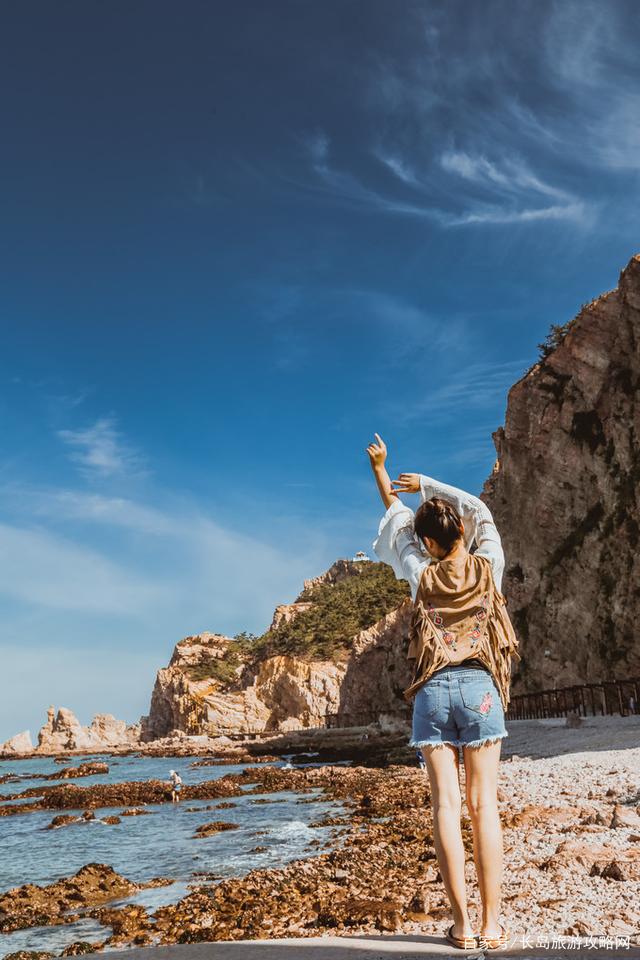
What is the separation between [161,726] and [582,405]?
91.4 m

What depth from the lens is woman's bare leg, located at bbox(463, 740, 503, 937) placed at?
3.31 m

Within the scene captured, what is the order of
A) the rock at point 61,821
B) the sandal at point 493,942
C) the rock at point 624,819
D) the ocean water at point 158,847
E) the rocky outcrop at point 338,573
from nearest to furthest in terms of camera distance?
the sandal at point 493,942 → the rock at point 624,819 → the ocean water at point 158,847 → the rock at point 61,821 → the rocky outcrop at point 338,573

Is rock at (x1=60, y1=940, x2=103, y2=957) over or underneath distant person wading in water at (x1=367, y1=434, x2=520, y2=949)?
underneath

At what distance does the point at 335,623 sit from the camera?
10256 cm

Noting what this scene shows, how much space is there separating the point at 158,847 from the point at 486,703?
13880 mm

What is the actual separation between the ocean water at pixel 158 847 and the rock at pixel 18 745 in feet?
365

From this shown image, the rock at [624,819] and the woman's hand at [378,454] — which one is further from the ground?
the woman's hand at [378,454]

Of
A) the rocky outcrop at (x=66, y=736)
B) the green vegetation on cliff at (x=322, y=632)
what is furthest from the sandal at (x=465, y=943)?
the rocky outcrop at (x=66, y=736)

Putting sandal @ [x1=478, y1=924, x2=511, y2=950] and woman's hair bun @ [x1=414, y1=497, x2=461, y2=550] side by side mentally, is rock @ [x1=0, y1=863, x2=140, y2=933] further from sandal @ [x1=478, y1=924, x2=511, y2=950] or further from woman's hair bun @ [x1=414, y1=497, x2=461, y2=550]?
woman's hair bun @ [x1=414, y1=497, x2=461, y2=550]

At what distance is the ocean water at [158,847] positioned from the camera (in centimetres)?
920

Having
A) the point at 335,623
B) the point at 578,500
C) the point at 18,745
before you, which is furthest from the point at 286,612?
the point at 578,500

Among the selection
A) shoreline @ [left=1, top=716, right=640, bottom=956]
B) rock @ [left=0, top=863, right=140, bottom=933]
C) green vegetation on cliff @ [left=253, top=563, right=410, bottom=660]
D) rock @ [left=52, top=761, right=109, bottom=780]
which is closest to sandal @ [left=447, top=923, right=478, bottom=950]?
shoreline @ [left=1, top=716, right=640, bottom=956]

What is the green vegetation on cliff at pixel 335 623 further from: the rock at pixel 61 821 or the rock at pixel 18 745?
the rock at pixel 61 821

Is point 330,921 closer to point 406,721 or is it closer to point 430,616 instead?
point 430,616
